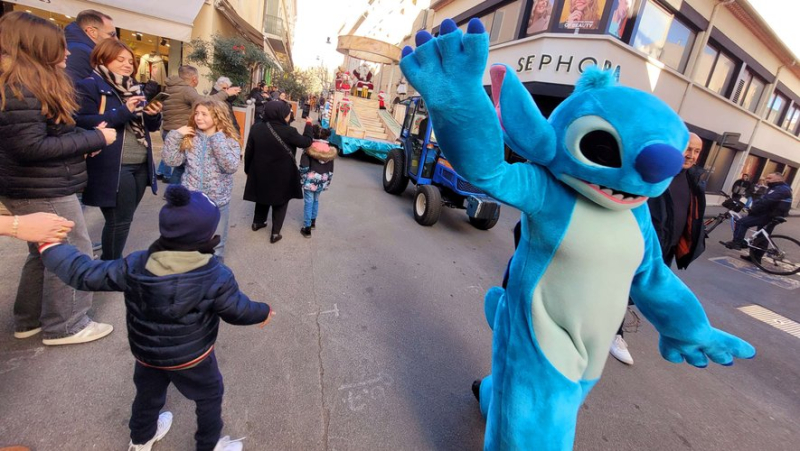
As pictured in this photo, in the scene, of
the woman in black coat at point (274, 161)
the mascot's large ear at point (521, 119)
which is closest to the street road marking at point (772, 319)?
the mascot's large ear at point (521, 119)

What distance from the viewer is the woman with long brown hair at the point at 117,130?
7.90 feet

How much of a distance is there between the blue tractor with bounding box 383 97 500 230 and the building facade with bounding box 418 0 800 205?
1.88 metres

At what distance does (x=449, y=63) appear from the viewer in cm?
118

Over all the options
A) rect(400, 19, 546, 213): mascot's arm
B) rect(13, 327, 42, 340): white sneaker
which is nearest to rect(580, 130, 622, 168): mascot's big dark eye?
rect(400, 19, 546, 213): mascot's arm

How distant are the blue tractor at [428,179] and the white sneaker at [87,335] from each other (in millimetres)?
3915

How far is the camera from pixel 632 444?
231cm

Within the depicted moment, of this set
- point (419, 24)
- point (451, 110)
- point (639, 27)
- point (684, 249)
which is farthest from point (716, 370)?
point (419, 24)

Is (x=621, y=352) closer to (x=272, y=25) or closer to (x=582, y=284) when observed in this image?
(x=582, y=284)

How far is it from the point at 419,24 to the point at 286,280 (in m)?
19.9

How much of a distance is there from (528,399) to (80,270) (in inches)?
70.0

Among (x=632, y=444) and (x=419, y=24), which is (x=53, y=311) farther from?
(x=419, y=24)

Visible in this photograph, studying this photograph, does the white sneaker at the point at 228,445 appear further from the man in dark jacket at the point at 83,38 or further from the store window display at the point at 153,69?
the store window display at the point at 153,69

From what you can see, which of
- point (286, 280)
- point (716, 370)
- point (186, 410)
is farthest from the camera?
point (286, 280)

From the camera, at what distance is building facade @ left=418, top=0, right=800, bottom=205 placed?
9789mm
